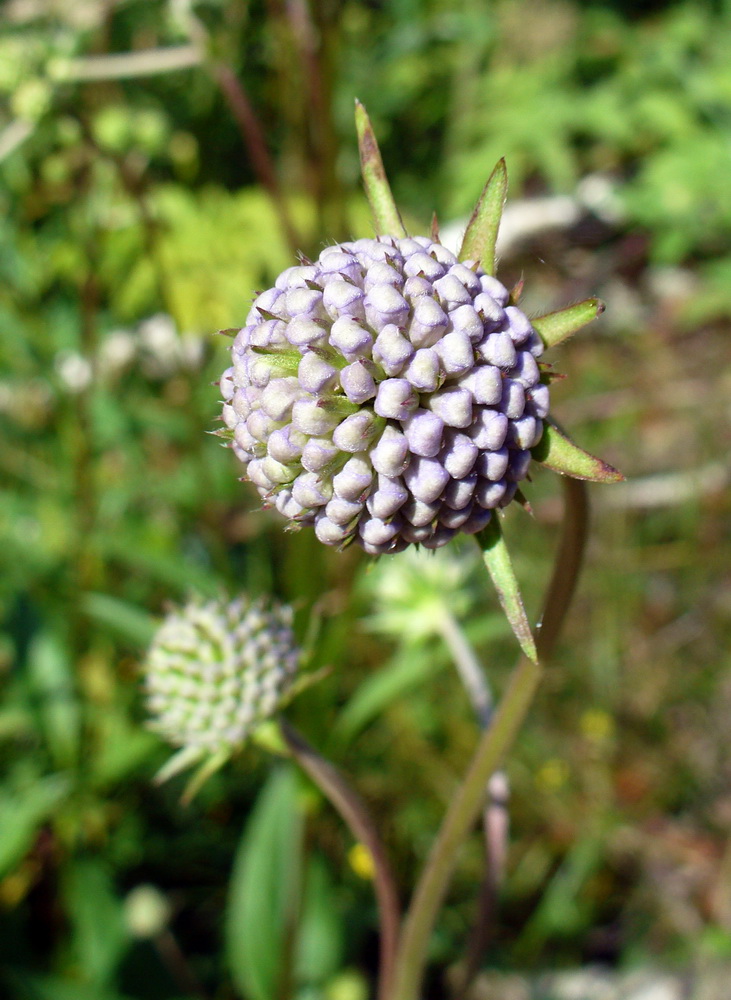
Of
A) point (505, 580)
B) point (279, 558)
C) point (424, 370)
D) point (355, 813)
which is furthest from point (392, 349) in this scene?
point (279, 558)

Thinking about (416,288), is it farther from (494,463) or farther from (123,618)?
(123,618)

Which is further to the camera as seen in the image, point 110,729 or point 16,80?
point 110,729

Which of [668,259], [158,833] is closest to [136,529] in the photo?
[158,833]

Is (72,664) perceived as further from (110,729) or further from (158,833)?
(158,833)

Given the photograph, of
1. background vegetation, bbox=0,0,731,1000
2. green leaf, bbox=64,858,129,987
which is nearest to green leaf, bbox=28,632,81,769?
background vegetation, bbox=0,0,731,1000

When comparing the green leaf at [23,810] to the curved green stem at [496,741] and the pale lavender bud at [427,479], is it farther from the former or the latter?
the pale lavender bud at [427,479]

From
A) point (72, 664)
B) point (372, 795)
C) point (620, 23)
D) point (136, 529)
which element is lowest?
point (372, 795)

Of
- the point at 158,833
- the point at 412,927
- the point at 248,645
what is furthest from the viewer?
the point at 158,833
